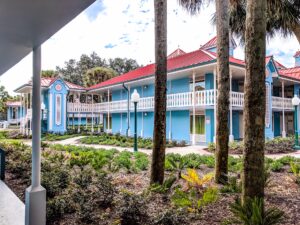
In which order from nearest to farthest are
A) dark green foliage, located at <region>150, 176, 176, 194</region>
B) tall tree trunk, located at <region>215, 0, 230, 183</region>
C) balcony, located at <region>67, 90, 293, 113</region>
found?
dark green foliage, located at <region>150, 176, 176, 194</region>
tall tree trunk, located at <region>215, 0, 230, 183</region>
balcony, located at <region>67, 90, 293, 113</region>

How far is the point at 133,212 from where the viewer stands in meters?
3.94

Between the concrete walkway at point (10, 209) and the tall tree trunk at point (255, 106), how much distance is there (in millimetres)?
3709

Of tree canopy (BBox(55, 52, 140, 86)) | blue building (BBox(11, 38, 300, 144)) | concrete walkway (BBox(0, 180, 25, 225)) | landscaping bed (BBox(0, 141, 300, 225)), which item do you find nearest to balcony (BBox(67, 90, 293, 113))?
blue building (BBox(11, 38, 300, 144))

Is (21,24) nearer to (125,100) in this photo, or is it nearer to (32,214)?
(32,214)

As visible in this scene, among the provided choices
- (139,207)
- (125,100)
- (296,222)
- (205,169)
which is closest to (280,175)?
(205,169)

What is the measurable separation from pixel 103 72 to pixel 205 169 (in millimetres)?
33400

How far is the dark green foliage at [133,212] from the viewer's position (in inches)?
152

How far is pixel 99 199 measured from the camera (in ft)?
15.7

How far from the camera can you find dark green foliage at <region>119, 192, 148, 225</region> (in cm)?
386

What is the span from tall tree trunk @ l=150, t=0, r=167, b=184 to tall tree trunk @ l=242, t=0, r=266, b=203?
204 cm

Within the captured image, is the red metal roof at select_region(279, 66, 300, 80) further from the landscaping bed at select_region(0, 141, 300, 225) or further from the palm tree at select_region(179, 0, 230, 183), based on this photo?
the palm tree at select_region(179, 0, 230, 183)

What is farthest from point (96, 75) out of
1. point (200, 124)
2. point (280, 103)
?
point (280, 103)

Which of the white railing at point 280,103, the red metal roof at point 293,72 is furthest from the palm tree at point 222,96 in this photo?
the red metal roof at point 293,72

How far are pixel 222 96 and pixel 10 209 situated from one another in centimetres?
501
